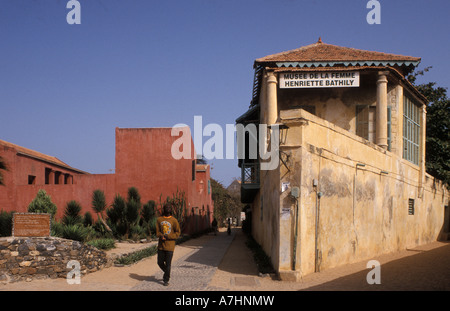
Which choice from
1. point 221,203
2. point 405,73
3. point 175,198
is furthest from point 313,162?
point 221,203

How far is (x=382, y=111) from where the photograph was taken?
Answer: 49.7 ft

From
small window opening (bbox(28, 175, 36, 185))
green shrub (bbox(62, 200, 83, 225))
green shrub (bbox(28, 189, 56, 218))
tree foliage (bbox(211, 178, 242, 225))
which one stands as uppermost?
small window opening (bbox(28, 175, 36, 185))

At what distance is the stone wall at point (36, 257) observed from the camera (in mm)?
9011

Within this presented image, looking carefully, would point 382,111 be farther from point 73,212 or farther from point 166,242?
point 73,212

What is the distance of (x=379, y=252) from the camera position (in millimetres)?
13352

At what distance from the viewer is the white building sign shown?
15.2 m

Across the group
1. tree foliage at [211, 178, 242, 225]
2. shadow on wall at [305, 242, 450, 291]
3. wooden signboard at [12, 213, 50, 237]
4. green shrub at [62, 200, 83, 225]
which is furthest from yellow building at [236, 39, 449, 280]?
tree foliage at [211, 178, 242, 225]

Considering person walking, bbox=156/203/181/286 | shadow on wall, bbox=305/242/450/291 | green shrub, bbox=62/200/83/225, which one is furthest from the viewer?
green shrub, bbox=62/200/83/225

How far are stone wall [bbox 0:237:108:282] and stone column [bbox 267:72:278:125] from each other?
8.15 metres

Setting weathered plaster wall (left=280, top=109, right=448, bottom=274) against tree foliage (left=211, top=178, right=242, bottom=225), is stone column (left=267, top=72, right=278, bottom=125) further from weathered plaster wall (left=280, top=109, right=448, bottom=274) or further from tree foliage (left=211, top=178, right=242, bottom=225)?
tree foliage (left=211, top=178, right=242, bottom=225)

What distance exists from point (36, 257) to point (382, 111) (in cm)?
1222

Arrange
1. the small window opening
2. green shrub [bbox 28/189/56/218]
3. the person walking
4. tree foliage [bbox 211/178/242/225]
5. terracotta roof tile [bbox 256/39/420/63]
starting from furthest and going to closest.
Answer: tree foliage [bbox 211/178/242/225] < the small window opening < green shrub [bbox 28/189/56/218] < terracotta roof tile [bbox 256/39/420/63] < the person walking

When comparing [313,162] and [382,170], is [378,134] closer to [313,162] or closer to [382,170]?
[382,170]
